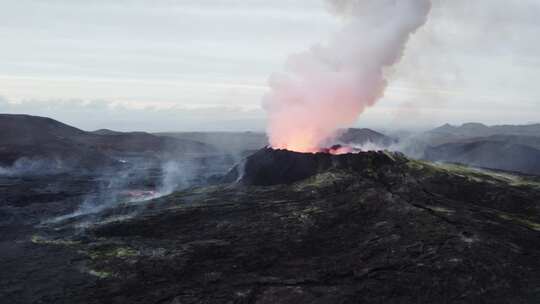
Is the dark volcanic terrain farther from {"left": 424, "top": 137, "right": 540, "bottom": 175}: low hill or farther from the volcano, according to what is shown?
{"left": 424, "top": 137, "right": 540, "bottom": 175}: low hill

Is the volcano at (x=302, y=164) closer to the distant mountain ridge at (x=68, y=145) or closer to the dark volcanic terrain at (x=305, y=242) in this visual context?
the dark volcanic terrain at (x=305, y=242)

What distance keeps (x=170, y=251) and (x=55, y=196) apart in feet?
72.9

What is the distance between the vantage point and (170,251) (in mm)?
22578

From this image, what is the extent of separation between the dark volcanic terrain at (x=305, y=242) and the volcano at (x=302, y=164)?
0.37ft

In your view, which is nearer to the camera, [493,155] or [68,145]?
[68,145]

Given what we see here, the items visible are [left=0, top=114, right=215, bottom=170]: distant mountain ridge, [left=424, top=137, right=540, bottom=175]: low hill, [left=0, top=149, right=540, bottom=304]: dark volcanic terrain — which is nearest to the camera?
[left=0, top=149, right=540, bottom=304]: dark volcanic terrain

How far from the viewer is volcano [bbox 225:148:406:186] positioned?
34.4 m

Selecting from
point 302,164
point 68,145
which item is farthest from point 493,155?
point 68,145

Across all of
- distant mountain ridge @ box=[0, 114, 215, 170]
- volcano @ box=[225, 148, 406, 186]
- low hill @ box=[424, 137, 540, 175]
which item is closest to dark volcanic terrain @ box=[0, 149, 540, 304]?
volcano @ box=[225, 148, 406, 186]

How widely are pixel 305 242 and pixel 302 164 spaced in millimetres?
12476

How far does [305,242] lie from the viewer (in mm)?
23484

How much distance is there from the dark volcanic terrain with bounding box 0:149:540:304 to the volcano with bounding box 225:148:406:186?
0.11m

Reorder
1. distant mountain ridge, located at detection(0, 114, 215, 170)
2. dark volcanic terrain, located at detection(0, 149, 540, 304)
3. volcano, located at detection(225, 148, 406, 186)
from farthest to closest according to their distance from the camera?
distant mountain ridge, located at detection(0, 114, 215, 170), volcano, located at detection(225, 148, 406, 186), dark volcanic terrain, located at detection(0, 149, 540, 304)

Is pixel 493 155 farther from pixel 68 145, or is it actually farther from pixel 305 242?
pixel 305 242
